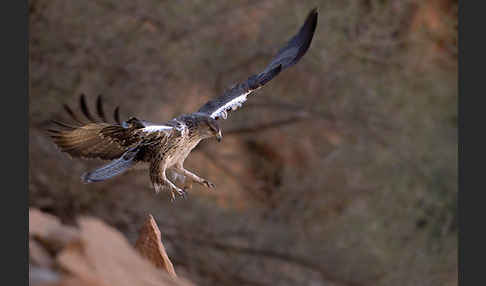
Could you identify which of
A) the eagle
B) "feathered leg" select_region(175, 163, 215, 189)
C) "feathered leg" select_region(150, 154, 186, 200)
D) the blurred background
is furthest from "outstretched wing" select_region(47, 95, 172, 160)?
the blurred background

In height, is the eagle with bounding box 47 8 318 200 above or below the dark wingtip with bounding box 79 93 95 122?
below

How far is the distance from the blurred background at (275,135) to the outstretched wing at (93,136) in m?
3.01

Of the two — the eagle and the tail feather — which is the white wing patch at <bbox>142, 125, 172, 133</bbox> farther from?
the tail feather

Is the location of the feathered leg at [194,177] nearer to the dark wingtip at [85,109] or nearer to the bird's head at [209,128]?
the bird's head at [209,128]

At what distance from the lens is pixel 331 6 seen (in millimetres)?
6918

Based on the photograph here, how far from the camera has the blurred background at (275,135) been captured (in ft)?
19.5

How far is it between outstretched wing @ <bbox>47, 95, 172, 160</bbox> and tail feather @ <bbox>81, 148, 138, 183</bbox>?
0.12 ft

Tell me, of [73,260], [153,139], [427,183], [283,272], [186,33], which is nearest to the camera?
[73,260]

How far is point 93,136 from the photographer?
8.66 feet

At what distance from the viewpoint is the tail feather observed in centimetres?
258

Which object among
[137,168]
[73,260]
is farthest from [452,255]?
[73,260]

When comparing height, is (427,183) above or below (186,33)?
below

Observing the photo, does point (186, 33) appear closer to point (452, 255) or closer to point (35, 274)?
point (452, 255)

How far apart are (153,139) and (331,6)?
4.64m
